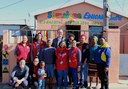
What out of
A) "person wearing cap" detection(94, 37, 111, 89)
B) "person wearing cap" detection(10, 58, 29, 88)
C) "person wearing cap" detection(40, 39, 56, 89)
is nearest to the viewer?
"person wearing cap" detection(10, 58, 29, 88)

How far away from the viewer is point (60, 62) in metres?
10.1

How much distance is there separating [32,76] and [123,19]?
11.2 m

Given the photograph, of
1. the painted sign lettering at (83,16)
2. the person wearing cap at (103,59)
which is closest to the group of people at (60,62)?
the person wearing cap at (103,59)

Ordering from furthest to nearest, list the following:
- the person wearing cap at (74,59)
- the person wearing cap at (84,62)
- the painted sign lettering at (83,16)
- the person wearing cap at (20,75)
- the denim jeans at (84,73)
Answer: the painted sign lettering at (83,16) → the denim jeans at (84,73) → the person wearing cap at (84,62) → the person wearing cap at (74,59) → the person wearing cap at (20,75)

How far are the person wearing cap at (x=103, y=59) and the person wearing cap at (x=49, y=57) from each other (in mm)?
1407

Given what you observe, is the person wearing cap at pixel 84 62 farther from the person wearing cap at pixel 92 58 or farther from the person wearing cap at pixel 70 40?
the person wearing cap at pixel 70 40

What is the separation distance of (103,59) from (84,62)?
30.1 inches

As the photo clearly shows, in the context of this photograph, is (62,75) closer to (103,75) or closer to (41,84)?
(41,84)

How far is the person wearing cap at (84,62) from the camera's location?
33.8 feet

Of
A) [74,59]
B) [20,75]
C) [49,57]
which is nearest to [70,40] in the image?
[74,59]

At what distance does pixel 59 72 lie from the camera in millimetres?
10125

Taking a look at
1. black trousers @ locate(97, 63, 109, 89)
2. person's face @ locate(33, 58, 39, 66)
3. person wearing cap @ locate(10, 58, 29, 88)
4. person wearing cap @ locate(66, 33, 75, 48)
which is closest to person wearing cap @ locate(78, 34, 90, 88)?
person wearing cap @ locate(66, 33, 75, 48)

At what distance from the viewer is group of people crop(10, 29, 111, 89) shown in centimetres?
993

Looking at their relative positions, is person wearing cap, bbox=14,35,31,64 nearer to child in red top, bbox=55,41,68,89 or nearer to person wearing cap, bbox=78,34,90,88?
child in red top, bbox=55,41,68,89
